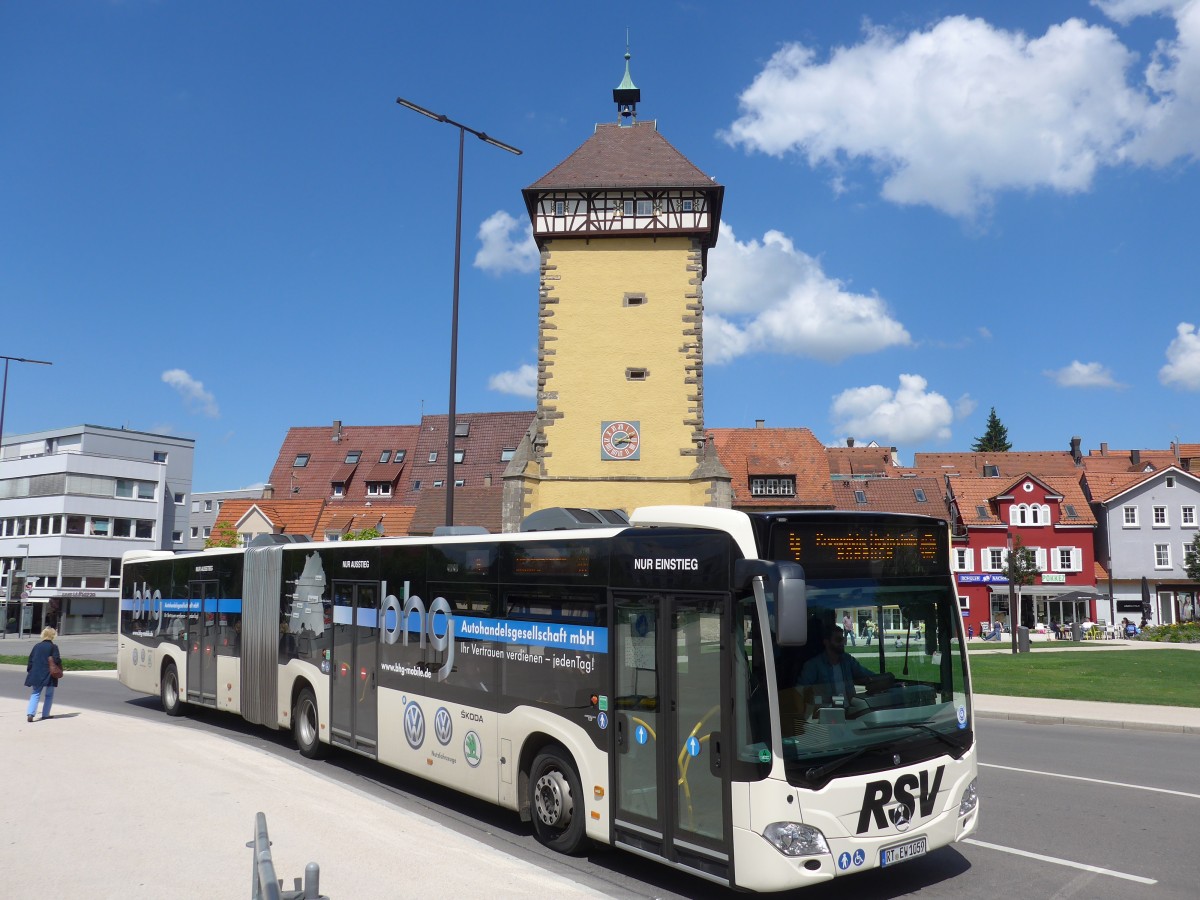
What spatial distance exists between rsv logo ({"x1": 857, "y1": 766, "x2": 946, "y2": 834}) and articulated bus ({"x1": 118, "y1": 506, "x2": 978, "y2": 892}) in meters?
0.02

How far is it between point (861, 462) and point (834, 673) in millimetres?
73405

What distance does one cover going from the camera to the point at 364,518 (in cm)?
5831

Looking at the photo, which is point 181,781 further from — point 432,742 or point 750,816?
point 750,816

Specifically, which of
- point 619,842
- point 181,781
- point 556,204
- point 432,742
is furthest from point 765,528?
point 556,204

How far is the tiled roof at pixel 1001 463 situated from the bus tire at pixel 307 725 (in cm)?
6505

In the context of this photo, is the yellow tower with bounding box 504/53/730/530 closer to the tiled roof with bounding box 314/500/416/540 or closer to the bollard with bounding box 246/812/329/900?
the tiled roof with bounding box 314/500/416/540

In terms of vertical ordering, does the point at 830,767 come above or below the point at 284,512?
below

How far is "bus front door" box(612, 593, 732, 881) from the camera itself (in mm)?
6680

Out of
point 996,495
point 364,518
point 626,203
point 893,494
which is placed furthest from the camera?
point 996,495

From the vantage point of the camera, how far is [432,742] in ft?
33.0

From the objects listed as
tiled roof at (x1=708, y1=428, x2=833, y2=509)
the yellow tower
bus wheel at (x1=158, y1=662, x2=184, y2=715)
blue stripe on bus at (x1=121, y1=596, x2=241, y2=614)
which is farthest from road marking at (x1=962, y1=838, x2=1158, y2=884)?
tiled roof at (x1=708, y1=428, x2=833, y2=509)

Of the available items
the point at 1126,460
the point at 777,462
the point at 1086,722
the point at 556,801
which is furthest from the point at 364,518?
the point at 1126,460

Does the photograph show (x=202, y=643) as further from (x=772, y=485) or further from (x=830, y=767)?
(x=772, y=485)

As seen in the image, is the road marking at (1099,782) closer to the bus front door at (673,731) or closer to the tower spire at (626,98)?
the bus front door at (673,731)
